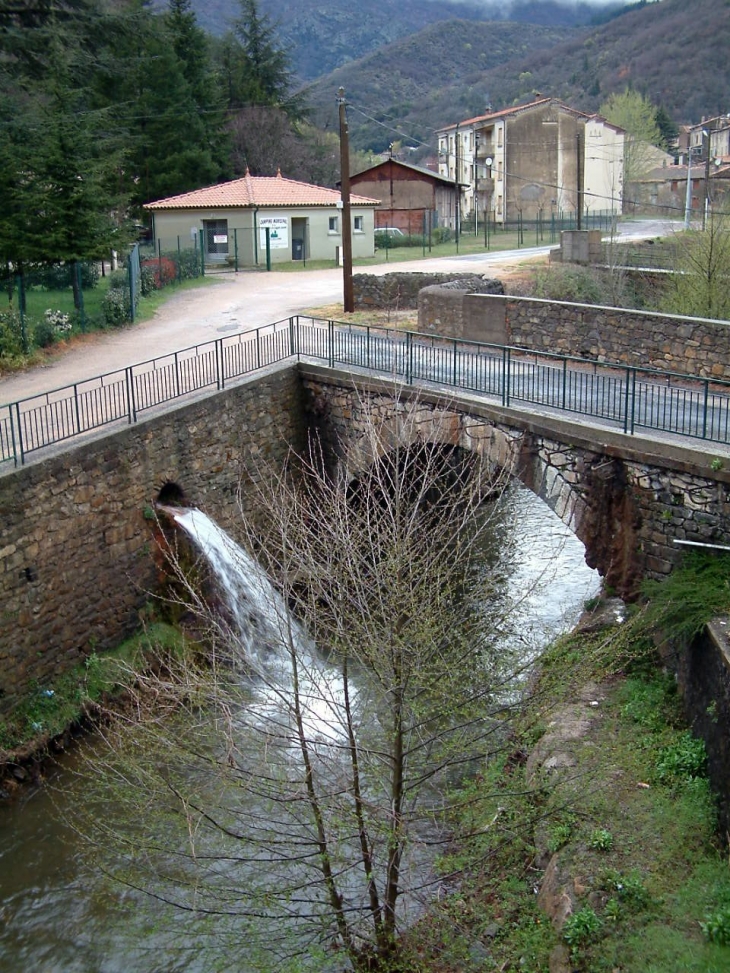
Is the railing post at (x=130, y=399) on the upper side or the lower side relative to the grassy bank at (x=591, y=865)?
upper

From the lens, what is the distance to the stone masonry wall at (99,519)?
13.0 m

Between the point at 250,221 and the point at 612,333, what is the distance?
63.2ft

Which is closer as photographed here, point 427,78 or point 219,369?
point 219,369

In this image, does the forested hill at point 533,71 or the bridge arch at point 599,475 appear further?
the forested hill at point 533,71

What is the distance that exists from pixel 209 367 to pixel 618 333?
6.94 m

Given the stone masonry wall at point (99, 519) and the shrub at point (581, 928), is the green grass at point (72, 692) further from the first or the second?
the shrub at point (581, 928)

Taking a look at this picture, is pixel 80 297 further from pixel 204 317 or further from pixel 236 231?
pixel 236 231

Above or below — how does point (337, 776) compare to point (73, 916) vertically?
above

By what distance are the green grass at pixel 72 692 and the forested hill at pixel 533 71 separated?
86.4 m

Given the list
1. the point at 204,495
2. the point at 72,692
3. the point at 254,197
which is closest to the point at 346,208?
the point at 204,495

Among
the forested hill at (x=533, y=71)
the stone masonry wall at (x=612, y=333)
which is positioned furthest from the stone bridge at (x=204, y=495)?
the forested hill at (x=533, y=71)

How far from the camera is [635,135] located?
66.2m

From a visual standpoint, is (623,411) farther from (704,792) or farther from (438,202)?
(438,202)

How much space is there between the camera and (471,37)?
16400 centimetres
